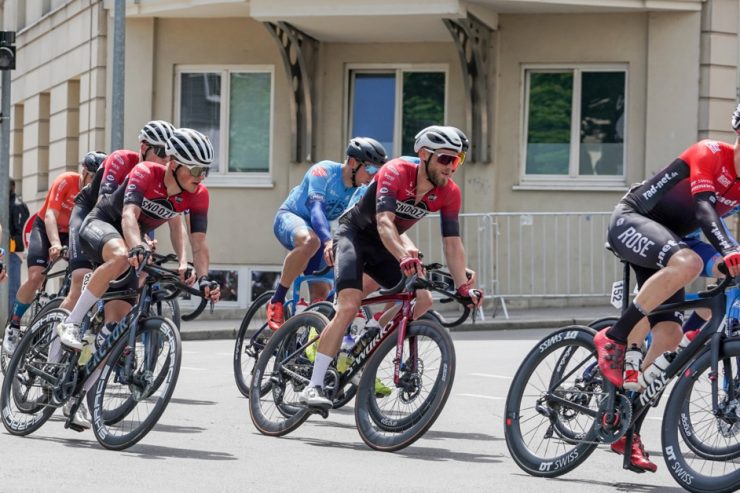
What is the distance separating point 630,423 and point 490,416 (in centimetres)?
345

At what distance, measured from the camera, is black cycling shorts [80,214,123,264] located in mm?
9414

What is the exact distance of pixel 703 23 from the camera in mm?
21016

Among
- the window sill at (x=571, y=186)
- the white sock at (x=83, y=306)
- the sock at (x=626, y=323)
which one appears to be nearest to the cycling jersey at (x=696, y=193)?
the sock at (x=626, y=323)

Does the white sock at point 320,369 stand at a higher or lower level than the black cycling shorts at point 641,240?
lower

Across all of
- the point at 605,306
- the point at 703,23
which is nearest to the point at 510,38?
the point at 703,23

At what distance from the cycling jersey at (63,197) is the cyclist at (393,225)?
5.33 metres

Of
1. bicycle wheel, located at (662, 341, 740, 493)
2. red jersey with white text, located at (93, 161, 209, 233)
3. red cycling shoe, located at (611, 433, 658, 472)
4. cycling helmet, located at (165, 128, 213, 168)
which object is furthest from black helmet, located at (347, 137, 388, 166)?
bicycle wheel, located at (662, 341, 740, 493)

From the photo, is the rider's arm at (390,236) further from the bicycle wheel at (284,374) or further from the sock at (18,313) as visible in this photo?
the sock at (18,313)

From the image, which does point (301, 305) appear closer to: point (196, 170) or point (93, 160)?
point (196, 170)

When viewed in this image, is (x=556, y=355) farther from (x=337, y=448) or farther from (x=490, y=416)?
(x=490, y=416)

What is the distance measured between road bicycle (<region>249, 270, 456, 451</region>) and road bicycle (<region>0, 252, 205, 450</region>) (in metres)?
0.99

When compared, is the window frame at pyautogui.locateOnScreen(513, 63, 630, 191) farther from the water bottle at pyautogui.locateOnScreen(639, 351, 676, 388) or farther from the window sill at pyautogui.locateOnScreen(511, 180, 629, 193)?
the water bottle at pyautogui.locateOnScreen(639, 351, 676, 388)

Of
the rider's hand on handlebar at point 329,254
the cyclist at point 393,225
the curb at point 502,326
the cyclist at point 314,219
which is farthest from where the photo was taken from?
the curb at point 502,326

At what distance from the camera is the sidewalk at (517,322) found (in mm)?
19094
